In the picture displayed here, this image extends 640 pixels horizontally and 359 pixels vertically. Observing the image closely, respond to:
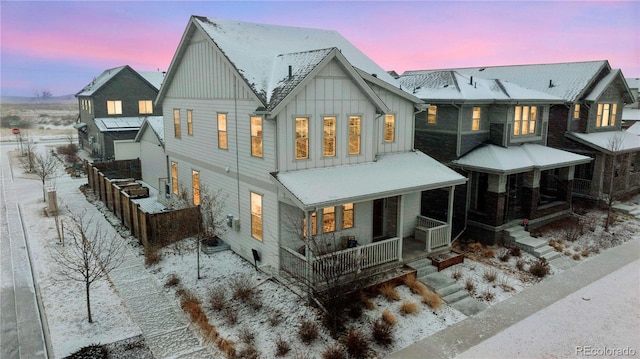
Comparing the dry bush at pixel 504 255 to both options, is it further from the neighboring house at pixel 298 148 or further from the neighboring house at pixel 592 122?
the neighboring house at pixel 592 122

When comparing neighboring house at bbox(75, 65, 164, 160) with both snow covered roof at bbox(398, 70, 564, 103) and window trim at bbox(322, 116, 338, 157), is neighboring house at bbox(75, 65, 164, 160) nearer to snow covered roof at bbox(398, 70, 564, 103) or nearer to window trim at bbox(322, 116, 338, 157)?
snow covered roof at bbox(398, 70, 564, 103)

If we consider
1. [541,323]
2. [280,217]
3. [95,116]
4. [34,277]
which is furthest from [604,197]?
[95,116]

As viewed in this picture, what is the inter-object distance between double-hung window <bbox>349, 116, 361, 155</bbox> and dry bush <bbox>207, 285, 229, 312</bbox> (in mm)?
6572

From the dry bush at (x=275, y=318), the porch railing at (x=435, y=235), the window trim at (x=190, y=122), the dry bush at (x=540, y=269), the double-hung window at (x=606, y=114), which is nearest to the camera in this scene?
the dry bush at (x=275, y=318)

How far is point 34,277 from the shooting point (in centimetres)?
1519

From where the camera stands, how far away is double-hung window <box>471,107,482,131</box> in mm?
21078

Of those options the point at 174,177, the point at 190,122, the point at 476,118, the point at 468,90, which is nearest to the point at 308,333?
the point at 190,122

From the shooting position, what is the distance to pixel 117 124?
130ft

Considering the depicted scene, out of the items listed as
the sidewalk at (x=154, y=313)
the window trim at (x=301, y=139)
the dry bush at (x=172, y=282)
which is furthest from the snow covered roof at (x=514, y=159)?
the sidewalk at (x=154, y=313)

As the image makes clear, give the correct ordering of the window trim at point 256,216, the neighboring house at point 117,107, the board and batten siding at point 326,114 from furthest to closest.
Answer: the neighboring house at point 117,107 < the window trim at point 256,216 < the board and batten siding at point 326,114

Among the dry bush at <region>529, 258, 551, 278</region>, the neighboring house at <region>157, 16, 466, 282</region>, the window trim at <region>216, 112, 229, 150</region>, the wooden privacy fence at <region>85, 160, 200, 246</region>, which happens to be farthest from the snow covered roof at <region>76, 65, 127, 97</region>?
the dry bush at <region>529, 258, 551, 278</region>

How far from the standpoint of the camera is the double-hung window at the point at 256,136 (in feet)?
49.6

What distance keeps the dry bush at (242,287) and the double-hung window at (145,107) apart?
107 feet

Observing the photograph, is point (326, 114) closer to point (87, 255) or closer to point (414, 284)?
point (414, 284)
